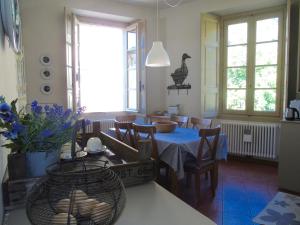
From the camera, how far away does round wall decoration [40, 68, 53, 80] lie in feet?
13.6

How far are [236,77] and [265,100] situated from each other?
0.66 m

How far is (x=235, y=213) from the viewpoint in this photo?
8.68 feet

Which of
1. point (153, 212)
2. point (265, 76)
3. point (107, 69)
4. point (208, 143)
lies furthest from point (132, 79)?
point (153, 212)

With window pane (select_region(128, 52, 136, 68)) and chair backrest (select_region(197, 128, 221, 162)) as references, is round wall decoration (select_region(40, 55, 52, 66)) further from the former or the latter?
chair backrest (select_region(197, 128, 221, 162))

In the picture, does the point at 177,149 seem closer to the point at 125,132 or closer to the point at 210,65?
the point at 125,132

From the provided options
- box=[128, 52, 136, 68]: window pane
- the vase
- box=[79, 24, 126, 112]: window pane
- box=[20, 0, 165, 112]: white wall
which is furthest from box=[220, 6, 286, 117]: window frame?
the vase

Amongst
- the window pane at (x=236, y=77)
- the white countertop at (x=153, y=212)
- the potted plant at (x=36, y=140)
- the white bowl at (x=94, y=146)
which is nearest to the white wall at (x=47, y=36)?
the window pane at (x=236, y=77)

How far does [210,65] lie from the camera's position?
468 centimetres

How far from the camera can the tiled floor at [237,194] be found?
2615mm

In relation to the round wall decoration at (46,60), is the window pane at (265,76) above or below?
below

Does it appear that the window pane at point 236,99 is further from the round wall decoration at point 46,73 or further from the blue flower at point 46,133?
the blue flower at point 46,133

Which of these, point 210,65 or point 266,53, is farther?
point 210,65

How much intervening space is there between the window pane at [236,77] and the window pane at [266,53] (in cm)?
31

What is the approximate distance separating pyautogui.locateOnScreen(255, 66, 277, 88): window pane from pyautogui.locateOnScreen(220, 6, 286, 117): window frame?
0.06 meters
